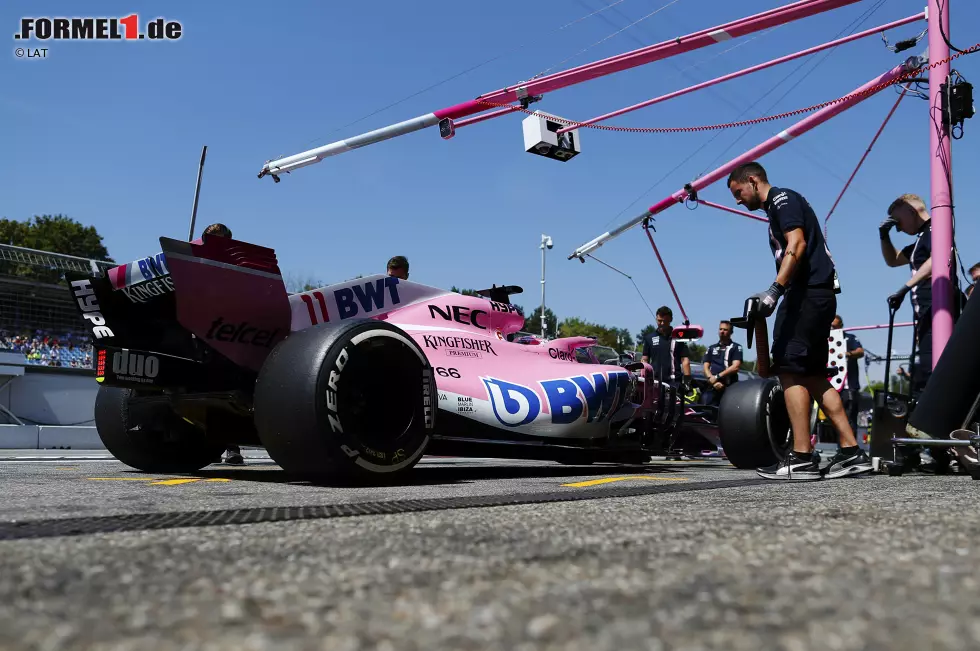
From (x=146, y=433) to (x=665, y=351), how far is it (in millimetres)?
6863

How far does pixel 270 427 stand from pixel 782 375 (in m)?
2.91

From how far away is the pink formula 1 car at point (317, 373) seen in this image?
3.52 meters

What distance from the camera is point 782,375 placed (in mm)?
4695

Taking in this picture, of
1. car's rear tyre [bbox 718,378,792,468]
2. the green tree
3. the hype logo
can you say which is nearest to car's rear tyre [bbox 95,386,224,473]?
the hype logo

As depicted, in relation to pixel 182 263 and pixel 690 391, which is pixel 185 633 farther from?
pixel 690 391

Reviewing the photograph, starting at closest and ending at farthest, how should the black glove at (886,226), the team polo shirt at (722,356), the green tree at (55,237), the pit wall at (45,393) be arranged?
1. the black glove at (886,226)
2. the team polo shirt at (722,356)
3. the pit wall at (45,393)
4. the green tree at (55,237)

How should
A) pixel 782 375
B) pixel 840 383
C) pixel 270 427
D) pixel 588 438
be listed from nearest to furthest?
1. pixel 270 427
2. pixel 782 375
3. pixel 588 438
4. pixel 840 383

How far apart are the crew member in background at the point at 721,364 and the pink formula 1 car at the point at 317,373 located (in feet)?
17.3

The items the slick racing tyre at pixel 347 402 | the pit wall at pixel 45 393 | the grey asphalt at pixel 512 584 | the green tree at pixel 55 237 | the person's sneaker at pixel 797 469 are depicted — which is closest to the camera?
the grey asphalt at pixel 512 584

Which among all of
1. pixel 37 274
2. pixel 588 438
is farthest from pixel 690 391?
pixel 37 274

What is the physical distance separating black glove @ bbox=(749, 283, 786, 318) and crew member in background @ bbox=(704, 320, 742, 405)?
19.8 ft

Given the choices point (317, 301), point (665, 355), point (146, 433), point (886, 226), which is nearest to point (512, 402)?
point (317, 301)

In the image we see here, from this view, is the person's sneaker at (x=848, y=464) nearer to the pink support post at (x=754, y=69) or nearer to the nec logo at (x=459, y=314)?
the nec logo at (x=459, y=314)

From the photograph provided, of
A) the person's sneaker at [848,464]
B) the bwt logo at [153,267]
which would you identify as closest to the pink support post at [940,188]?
the person's sneaker at [848,464]
